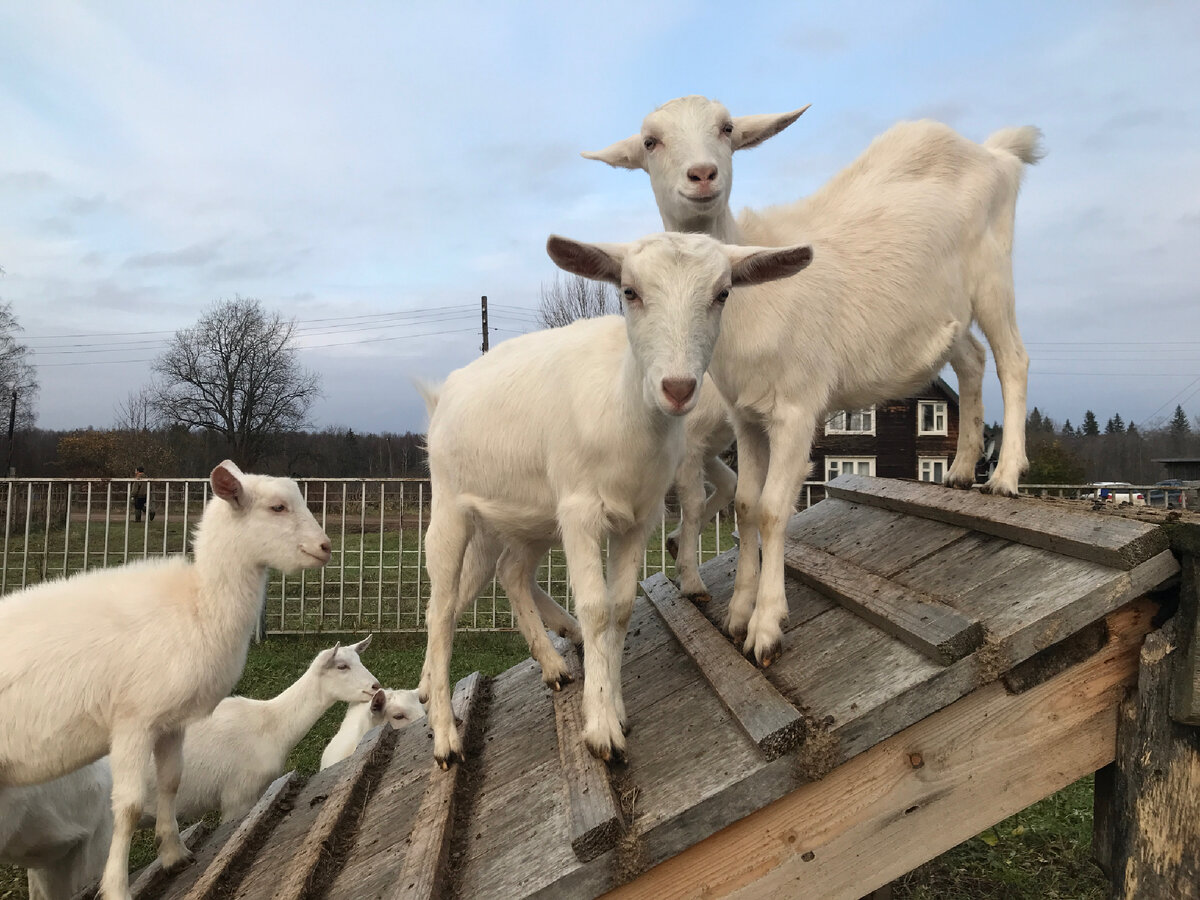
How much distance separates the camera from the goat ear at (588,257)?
274 centimetres

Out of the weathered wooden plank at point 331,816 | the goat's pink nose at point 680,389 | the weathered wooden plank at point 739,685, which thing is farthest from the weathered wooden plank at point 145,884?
the goat's pink nose at point 680,389

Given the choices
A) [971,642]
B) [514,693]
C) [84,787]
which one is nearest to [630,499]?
[971,642]

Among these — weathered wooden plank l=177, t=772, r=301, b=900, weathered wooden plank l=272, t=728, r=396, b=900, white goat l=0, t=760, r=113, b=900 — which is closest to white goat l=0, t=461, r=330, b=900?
weathered wooden plank l=177, t=772, r=301, b=900

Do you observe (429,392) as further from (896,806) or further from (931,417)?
(931,417)

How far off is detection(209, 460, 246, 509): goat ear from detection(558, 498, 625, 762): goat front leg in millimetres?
1952

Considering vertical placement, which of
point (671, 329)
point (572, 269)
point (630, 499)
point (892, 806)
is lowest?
point (892, 806)

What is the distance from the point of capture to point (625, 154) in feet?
12.6

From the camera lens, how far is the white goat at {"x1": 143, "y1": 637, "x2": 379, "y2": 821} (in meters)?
5.38

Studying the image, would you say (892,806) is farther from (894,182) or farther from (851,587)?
(894,182)

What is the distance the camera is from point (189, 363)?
1254 inches

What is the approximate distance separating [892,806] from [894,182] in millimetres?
3012

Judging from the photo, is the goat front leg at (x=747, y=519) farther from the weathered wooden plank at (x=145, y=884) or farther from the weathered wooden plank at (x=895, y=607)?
the weathered wooden plank at (x=145, y=884)

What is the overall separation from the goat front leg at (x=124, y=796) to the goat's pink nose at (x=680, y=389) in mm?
2643

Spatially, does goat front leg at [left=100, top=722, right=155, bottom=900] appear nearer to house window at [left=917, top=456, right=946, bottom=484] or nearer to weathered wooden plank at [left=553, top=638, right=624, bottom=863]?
weathered wooden plank at [left=553, top=638, right=624, bottom=863]
